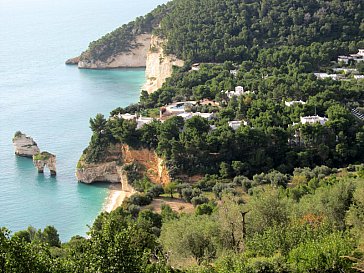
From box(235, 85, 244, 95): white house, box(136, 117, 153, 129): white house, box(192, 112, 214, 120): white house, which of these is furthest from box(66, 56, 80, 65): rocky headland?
box(192, 112, 214, 120): white house

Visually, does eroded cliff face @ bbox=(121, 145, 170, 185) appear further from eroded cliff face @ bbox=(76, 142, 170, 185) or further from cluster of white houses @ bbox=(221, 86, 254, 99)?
cluster of white houses @ bbox=(221, 86, 254, 99)

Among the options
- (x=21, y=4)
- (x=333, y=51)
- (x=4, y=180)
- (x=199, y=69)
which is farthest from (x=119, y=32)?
(x=21, y=4)

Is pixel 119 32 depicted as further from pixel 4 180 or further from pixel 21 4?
pixel 21 4

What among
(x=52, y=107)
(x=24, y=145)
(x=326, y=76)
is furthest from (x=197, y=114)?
(x=52, y=107)

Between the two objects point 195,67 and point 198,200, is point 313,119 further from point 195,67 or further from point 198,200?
point 195,67

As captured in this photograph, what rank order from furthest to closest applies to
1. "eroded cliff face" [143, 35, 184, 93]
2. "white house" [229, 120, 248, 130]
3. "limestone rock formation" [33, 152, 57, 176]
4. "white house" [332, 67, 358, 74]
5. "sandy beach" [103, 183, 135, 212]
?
1. "eroded cliff face" [143, 35, 184, 93]
2. "white house" [332, 67, 358, 74]
3. "limestone rock formation" [33, 152, 57, 176]
4. "white house" [229, 120, 248, 130]
5. "sandy beach" [103, 183, 135, 212]

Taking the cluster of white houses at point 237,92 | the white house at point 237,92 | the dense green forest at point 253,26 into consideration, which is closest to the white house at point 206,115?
the cluster of white houses at point 237,92
